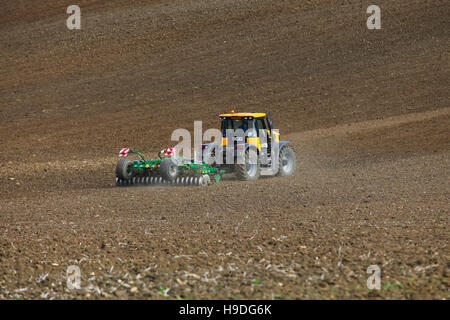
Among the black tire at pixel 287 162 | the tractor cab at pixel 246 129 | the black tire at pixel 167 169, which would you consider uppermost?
the tractor cab at pixel 246 129

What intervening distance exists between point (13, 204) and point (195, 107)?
1876 cm

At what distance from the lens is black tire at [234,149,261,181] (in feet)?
61.3

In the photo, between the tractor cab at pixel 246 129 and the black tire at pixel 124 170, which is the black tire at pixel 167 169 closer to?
the black tire at pixel 124 170

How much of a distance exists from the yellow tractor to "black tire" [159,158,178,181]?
1353 mm

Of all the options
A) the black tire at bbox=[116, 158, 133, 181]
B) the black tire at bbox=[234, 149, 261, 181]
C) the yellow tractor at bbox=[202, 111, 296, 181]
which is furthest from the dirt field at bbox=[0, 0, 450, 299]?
the black tire at bbox=[116, 158, 133, 181]

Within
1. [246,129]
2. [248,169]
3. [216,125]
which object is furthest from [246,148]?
[216,125]

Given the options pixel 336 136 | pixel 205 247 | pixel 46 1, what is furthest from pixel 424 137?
pixel 46 1

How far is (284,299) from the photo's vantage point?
23.5 ft

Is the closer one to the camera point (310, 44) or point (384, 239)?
point (384, 239)

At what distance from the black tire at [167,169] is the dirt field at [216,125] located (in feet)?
2.12

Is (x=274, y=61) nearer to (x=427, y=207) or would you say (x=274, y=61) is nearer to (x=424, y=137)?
(x=424, y=137)

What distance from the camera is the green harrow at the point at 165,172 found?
17.9 m

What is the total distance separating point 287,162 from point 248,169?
1.56 m

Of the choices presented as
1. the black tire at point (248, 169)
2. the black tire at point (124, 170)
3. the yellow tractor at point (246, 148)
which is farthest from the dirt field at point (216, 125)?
the black tire at point (124, 170)
